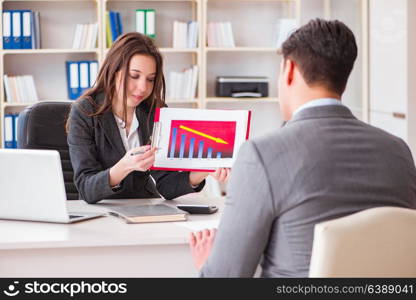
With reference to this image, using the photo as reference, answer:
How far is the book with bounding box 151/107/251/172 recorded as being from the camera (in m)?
2.43

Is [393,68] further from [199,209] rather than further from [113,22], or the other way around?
[199,209]

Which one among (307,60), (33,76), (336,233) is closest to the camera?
(336,233)

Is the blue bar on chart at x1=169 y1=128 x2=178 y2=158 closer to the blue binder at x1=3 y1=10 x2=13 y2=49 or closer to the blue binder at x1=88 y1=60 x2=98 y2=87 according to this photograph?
the blue binder at x1=88 y1=60 x2=98 y2=87

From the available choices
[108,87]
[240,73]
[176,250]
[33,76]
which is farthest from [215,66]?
[176,250]

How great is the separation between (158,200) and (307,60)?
4.17 feet

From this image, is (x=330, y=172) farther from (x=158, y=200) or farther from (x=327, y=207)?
(x=158, y=200)

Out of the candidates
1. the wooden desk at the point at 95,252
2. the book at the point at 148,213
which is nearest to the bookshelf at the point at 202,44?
the book at the point at 148,213

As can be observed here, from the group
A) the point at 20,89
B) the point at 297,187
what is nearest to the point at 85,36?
the point at 20,89

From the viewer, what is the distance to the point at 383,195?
5.02 feet

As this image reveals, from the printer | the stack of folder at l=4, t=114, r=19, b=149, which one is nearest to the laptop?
the stack of folder at l=4, t=114, r=19, b=149

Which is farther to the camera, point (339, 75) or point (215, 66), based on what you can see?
point (215, 66)

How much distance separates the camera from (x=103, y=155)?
271cm

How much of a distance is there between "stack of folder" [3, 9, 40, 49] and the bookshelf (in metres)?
0.06

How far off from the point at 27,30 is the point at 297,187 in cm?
418
